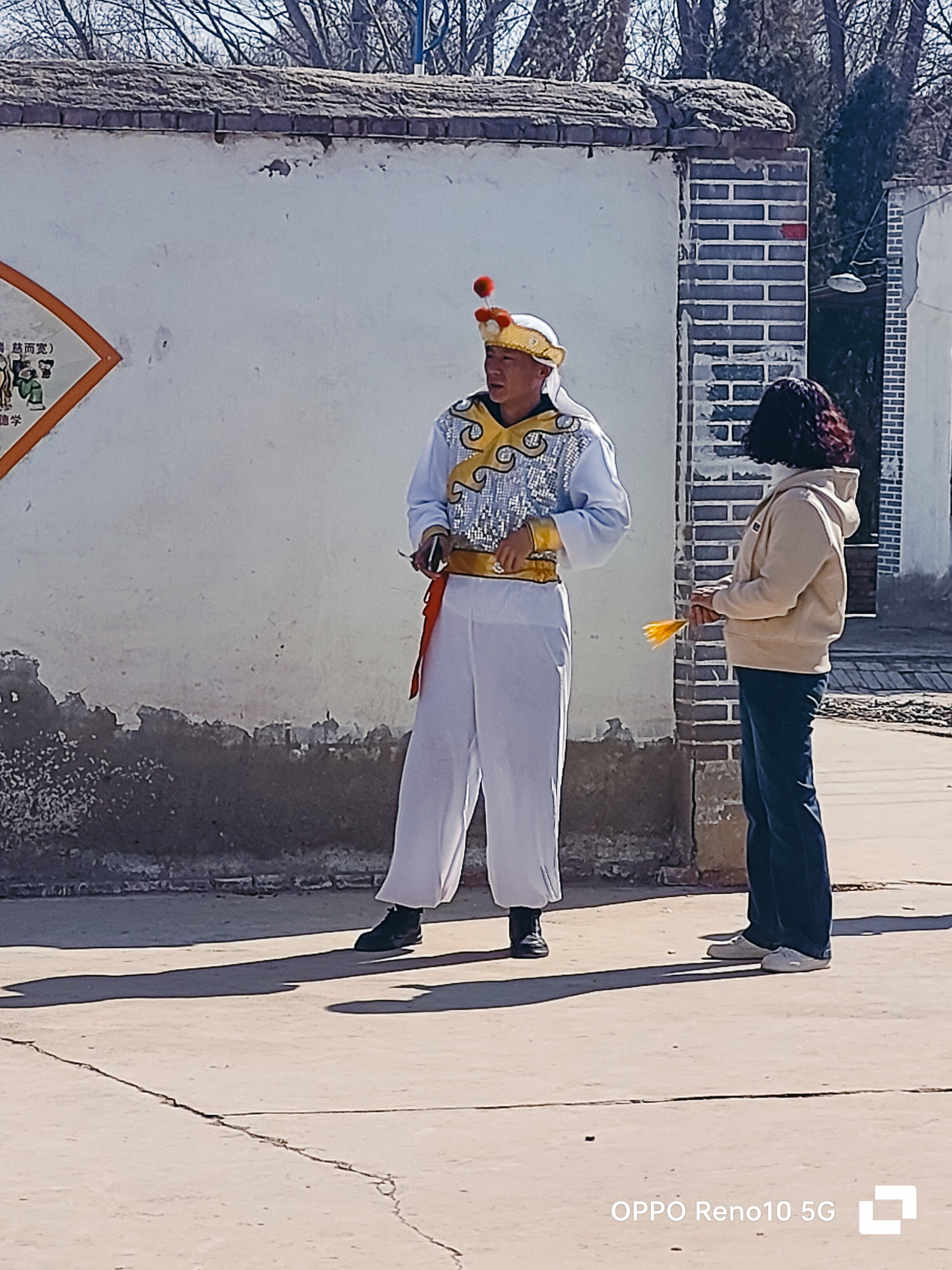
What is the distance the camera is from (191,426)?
654 centimetres

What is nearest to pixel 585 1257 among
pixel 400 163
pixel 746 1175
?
pixel 746 1175

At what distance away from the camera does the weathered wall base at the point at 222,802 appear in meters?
6.57

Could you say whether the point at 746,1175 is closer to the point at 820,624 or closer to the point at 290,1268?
the point at 290,1268

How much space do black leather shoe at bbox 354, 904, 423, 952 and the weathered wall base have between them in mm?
827

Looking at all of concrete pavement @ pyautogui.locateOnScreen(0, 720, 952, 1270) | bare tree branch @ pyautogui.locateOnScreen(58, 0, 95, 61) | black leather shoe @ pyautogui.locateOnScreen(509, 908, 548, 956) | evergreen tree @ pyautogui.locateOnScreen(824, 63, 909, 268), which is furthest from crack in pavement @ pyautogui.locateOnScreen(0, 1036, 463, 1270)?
bare tree branch @ pyautogui.locateOnScreen(58, 0, 95, 61)

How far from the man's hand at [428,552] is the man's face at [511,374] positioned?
0.42 metres

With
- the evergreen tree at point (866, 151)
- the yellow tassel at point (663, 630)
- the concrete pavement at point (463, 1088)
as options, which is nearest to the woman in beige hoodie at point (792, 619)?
the yellow tassel at point (663, 630)

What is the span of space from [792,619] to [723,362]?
4.59ft

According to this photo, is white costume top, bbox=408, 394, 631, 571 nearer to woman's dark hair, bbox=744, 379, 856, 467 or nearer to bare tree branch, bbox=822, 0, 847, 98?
woman's dark hair, bbox=744, 379, 856, 467

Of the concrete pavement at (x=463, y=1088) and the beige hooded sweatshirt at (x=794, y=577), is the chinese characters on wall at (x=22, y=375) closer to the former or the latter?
the concrete pavement at (x=463, y=1088)

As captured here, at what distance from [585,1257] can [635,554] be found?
3.50 metres

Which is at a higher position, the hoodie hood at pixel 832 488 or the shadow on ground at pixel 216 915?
the hoodie hood at pixel 832 488

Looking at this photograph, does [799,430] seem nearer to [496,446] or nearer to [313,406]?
[496,446]

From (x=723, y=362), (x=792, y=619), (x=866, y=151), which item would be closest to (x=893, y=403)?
(x=866, y=151)
